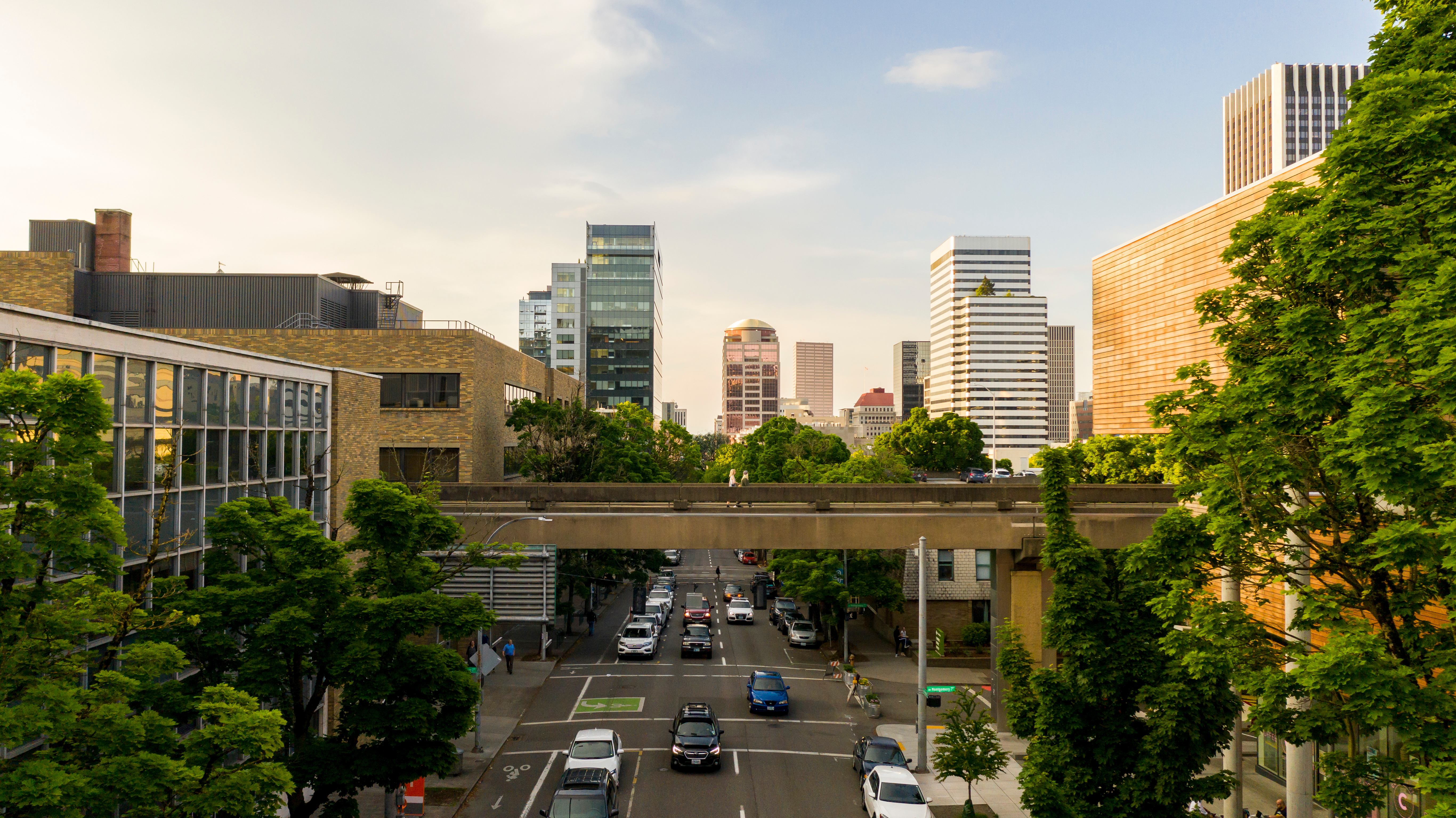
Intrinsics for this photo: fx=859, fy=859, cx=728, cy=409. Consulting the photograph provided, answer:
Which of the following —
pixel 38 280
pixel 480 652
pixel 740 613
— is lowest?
pixel 740 613

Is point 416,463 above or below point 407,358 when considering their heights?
below

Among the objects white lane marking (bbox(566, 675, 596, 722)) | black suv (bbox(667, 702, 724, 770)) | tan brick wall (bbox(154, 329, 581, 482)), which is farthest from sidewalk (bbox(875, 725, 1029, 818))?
tan brick wall (bbox(154, 329, 581, 482))

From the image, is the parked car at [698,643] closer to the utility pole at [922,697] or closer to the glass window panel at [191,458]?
the utility pole at [922,697]

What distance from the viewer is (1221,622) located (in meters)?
13.8

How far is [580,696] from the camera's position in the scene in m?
36.9

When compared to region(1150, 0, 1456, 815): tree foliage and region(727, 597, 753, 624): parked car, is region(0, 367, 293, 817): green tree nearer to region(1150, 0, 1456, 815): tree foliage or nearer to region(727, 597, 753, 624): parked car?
region(1150, 0, 1456, 815): tree foliage

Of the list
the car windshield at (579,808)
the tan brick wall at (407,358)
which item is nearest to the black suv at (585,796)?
the car windshield at (579,808)

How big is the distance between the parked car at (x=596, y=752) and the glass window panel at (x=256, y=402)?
12.9 m

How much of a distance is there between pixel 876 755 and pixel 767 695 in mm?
8562

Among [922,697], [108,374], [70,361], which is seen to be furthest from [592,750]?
[70,361]

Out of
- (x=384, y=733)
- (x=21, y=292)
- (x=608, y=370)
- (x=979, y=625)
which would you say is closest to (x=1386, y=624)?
(x=384, y=733)

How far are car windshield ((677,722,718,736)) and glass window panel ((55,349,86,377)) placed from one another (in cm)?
1914

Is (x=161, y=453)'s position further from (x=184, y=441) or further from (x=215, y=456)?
(x=215, y=456)

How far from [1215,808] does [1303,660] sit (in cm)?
1631
